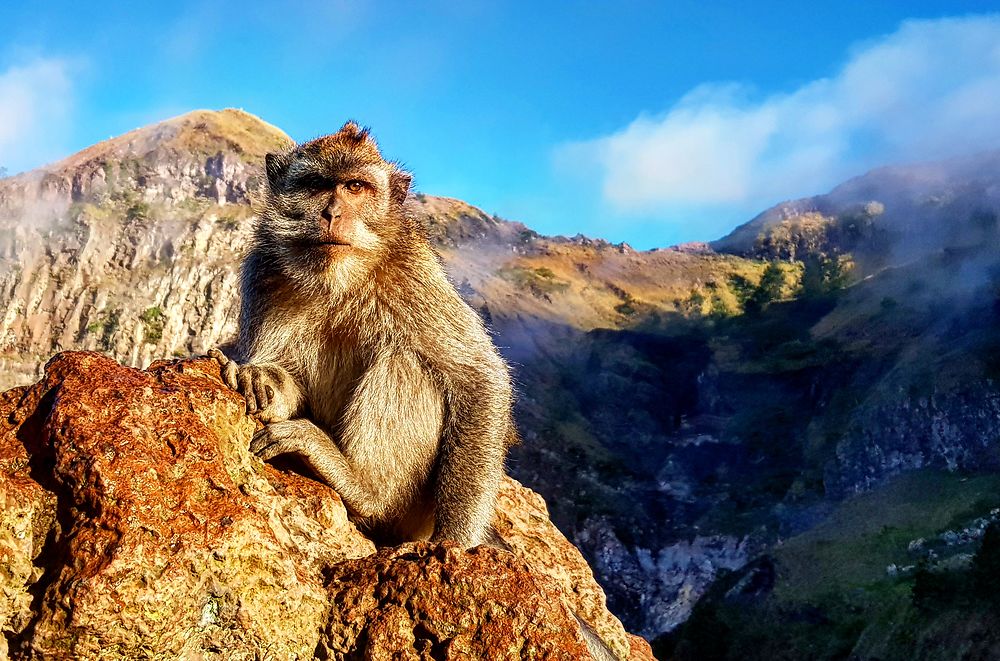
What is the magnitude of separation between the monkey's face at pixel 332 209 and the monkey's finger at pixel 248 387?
891mm

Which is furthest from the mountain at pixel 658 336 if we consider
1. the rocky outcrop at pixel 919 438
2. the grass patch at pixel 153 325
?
the grass patch at pixel 153 325

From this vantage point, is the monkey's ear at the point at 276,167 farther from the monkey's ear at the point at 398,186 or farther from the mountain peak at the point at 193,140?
the mountain peak at the point at 193,140

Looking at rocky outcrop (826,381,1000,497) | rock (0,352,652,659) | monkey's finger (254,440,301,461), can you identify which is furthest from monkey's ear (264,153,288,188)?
rocky outcrop (826,381,1000,497)

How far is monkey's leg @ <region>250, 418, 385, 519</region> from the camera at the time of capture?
17.2ft

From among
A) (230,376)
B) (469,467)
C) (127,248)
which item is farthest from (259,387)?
(127,248)

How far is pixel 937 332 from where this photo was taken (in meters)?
73.4

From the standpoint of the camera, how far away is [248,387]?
554cm

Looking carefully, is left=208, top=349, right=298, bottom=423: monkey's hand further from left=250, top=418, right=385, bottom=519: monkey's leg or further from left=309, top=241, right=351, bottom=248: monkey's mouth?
left=309, top=241, right=351, bottom=248: monkey's mouth

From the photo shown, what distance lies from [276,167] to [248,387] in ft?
6.40

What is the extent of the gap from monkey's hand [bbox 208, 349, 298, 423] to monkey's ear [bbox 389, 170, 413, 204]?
5.64ft

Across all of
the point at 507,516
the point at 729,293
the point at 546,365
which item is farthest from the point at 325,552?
the point at 729,293

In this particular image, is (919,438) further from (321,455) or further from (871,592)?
(321,455)

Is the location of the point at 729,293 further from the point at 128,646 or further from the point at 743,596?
the point at 128,646

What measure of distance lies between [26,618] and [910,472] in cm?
6580
